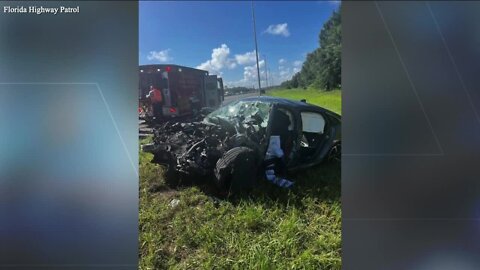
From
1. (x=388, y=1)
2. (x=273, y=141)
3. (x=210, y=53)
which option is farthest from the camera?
(x=273, y=141)

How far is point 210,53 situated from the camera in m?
1.64

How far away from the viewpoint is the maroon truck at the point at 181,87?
1.65 meters

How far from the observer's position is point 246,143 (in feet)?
5.78

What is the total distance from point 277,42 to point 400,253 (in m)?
1.28

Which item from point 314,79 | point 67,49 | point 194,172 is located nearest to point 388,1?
point 314,79

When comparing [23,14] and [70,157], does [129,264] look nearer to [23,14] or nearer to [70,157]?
[70,157]

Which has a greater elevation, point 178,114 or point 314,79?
point 314,79

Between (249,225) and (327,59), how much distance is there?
983 mm

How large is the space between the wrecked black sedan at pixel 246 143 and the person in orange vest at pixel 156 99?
90 millimetres

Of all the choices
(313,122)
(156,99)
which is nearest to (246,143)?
(313,122)

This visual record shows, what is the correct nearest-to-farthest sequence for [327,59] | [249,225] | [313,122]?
[327,59] < [249,225] < [313,122]

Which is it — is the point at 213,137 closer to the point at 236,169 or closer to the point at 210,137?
the point at 210,137

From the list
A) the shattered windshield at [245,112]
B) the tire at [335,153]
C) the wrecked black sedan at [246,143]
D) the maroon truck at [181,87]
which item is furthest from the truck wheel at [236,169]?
the tire at [335,153]

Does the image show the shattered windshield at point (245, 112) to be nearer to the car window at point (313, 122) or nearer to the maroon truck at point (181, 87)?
the maroon truck at point (181, 87)
